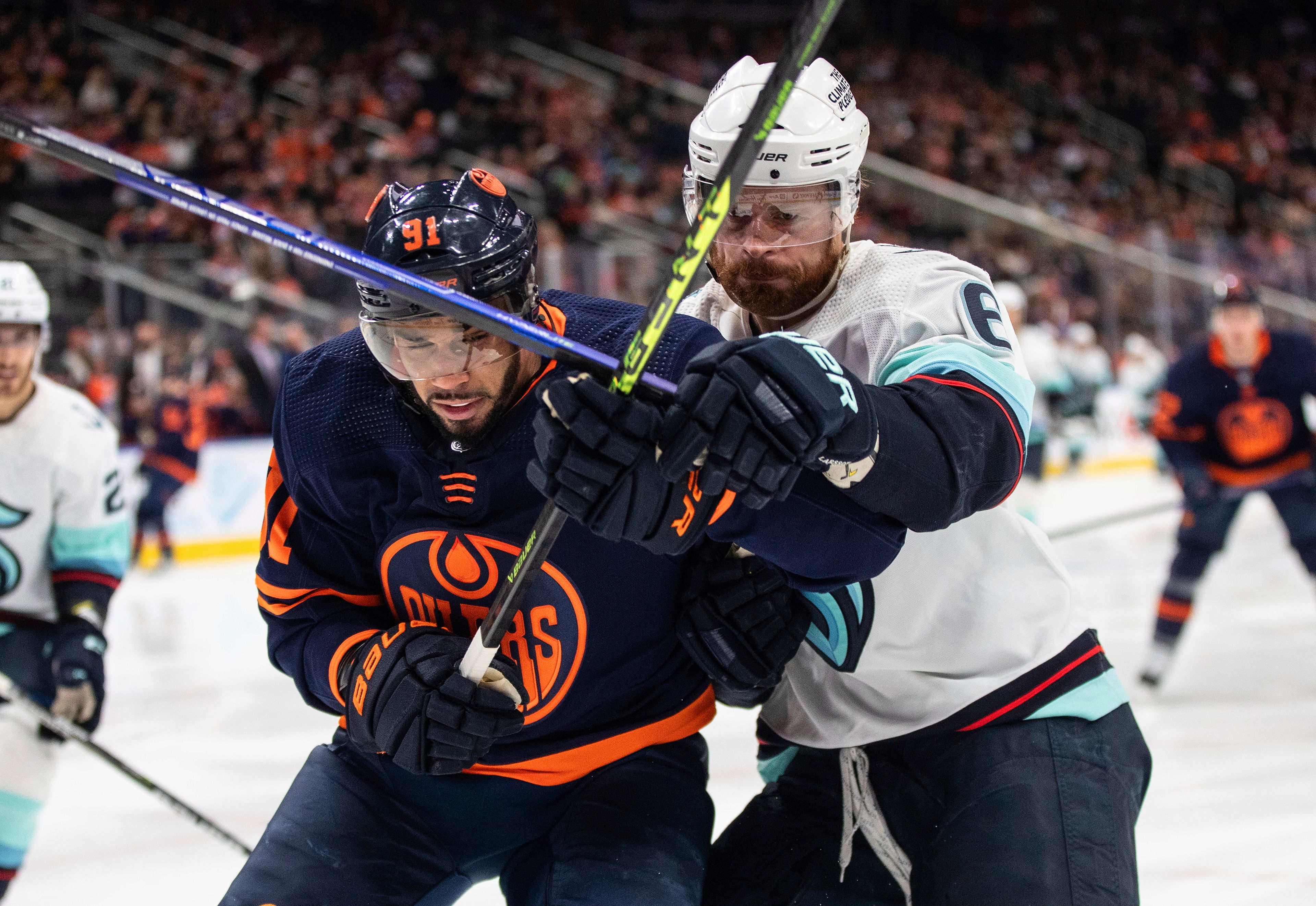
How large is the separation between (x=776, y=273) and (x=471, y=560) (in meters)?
0.54

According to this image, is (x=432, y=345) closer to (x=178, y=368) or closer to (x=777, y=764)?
(x=777, y=764)

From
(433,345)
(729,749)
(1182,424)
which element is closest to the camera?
(433,345)

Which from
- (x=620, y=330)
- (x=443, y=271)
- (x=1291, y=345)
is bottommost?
(x=1291, y=345)

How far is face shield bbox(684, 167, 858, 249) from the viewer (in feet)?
5.37

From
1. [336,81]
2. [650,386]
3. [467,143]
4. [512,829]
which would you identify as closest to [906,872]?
[512,829]

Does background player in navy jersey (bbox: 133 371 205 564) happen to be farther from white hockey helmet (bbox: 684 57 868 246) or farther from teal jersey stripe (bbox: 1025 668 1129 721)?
teal jersey stripe (bbox: 1025 668 1129 721)

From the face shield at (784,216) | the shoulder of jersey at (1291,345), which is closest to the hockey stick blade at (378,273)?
the face shield at (784,216)

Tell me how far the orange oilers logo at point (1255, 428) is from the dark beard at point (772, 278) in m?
3.56

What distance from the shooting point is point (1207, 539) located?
4.72 metres

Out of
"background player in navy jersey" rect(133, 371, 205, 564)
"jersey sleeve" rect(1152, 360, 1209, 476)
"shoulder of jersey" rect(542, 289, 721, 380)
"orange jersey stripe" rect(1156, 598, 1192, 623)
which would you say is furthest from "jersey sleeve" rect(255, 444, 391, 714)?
"background player in navy jersey" rect(133, 371, 205, 564)

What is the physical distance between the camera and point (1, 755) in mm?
2535

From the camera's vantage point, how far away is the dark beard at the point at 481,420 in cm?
158

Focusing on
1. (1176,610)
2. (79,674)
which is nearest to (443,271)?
(79,674)

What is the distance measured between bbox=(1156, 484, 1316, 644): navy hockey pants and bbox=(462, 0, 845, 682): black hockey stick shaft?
3.74 meters
